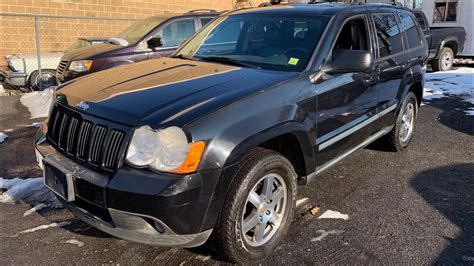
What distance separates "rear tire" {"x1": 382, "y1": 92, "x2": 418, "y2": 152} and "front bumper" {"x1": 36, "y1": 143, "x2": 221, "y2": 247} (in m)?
3.36

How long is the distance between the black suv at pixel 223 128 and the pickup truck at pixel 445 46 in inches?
389

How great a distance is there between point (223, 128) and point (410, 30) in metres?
3.89

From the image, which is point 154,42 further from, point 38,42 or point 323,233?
point 323,233

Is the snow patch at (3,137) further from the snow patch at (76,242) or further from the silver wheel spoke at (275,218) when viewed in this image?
the silver wheel spoke at (275,218)

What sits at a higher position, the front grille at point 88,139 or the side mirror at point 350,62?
the side mirror at point 350,62

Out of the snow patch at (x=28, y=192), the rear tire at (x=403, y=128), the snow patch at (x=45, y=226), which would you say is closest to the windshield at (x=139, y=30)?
the snow patch at (x=28, y=192)

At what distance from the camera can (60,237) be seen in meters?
3.37

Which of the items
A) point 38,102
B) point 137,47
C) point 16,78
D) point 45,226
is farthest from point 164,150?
point 16,78

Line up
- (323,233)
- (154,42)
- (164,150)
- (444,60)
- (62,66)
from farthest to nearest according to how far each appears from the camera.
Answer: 1. (444,60)
2. (62,66)
3. (154,42)
4. (323,233)
5. (164,150)

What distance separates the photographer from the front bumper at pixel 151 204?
2.43 metres

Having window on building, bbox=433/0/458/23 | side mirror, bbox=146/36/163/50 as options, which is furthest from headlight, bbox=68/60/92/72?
window on building, bbox=433/0/458/23

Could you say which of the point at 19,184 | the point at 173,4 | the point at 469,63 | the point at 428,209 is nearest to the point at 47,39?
the point at 173,4

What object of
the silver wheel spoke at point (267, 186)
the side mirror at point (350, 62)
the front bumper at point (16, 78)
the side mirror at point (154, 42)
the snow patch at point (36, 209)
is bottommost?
the snow patch at point (36, 209)

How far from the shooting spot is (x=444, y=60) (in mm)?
13453
